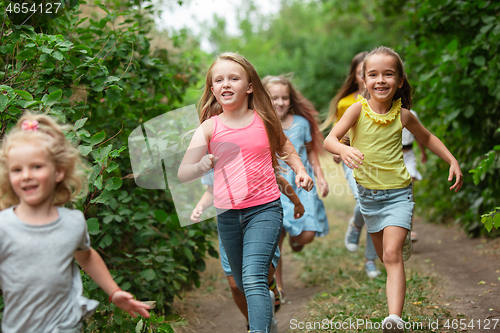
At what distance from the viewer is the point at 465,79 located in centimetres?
498

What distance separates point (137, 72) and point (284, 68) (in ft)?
68.6

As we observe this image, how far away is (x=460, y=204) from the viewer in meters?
6.47

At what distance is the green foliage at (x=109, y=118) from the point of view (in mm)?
2674

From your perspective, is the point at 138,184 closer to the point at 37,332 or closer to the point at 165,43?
the point at 37,332

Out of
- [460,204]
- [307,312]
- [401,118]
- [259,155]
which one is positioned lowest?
[307,312]

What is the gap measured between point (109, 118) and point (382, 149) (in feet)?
6.74

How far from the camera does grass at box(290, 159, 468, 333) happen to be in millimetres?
3219

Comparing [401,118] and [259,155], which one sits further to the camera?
[401,118]

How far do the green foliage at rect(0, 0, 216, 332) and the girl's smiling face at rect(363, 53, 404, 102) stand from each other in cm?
158

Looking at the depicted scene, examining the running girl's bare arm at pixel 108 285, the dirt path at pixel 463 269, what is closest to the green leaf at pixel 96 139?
the running girl's bare arm at pixel 108 285

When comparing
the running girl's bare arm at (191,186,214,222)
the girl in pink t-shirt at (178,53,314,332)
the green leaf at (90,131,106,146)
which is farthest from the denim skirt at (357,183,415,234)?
the green leaf at (90,131,106,146)

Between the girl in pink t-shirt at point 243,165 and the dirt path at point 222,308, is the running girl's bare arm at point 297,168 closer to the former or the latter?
the girl in pink t-shirt at point 243,165

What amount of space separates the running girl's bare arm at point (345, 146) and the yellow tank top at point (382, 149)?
58 mm

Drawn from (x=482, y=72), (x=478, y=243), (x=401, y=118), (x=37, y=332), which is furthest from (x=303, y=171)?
(x=478, y=243)
